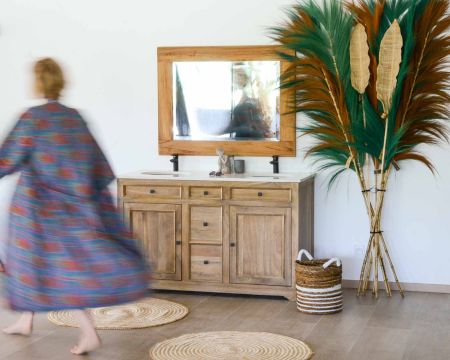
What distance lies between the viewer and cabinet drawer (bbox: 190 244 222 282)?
6.08m

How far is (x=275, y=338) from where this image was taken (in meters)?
4.96

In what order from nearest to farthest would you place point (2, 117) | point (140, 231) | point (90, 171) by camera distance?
point (90, 171), point (140, 231), point (2, 117)

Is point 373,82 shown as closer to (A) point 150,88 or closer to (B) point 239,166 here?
(B) point 239,166

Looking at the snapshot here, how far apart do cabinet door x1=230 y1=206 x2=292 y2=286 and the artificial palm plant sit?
23.6 inches

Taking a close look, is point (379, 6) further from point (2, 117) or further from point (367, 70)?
point (2, 117)

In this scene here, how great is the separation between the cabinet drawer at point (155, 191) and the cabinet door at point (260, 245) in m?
0.43

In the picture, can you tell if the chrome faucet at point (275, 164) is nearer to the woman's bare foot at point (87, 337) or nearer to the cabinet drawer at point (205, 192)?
the cabinet drawer at point (205, 192)

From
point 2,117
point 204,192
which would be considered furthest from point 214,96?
point 2,117

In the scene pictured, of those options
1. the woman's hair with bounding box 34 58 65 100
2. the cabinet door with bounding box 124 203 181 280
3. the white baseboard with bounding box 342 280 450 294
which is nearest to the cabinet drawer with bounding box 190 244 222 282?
the cabinet door with bounding box 124 203 181 280

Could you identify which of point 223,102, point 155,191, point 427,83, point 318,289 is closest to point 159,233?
point 155,191

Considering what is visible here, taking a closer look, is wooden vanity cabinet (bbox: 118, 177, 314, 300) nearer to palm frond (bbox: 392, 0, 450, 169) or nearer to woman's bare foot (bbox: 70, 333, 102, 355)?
palm frond (bbox: 392, 0, 450, 169)

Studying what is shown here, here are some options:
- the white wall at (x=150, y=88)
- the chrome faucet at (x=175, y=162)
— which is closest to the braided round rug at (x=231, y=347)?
the white wall at (x=150, y=88)

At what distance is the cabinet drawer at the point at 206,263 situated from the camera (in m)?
6.08

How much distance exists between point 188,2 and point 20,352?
303cm
